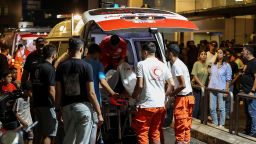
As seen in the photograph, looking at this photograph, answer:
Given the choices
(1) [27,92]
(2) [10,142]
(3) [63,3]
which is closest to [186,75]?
(1) [27,92]

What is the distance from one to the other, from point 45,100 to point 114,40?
2271mm

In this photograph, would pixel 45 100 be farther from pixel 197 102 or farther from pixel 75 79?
pixel 197 102

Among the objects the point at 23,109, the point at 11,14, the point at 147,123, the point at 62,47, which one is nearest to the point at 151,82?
the point at 147,123

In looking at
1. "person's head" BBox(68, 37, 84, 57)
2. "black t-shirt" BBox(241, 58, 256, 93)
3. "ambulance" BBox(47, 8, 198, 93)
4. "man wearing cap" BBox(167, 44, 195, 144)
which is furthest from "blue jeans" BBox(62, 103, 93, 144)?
"black t-shirt" BBox(241, 58, 256, 93)

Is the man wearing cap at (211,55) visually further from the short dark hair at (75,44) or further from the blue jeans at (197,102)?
the short dark hair at (75,44)

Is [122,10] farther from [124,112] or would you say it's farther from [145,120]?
[145,120]

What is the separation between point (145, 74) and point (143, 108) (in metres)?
0.50

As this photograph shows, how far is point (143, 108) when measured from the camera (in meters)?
7.37

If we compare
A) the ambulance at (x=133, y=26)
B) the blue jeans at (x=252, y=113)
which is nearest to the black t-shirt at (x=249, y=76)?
the blue jeans at (x=252, y=113)

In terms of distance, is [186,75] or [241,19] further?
[241,19]

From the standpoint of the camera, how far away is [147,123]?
7375mm

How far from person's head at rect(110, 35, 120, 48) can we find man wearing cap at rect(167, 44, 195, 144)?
1.43 meters

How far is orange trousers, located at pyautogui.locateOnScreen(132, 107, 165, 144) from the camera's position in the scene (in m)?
7.34

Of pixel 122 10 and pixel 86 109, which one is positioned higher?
pixel 122 10
